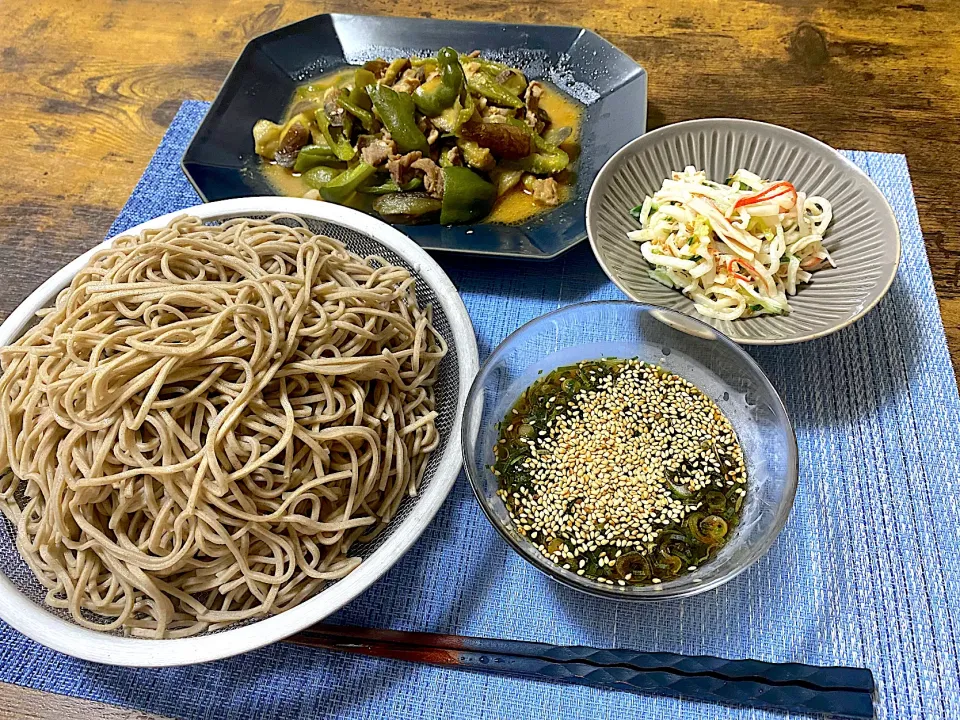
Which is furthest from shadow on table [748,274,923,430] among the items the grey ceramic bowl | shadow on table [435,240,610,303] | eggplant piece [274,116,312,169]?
eggplant piece [274,116,312,169]

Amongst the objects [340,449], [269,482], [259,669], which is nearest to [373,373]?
[340,449]

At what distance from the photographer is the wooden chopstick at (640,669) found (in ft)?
4.13

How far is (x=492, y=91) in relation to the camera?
2311 mm

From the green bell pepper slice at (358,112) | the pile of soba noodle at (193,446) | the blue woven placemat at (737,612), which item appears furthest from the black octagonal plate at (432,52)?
the blue woven placemat at (737,612)

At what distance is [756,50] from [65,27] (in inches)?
121

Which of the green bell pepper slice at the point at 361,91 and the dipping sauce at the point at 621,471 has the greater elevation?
the green bell pepper slice at the point at 361,91

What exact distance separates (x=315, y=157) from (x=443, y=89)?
507 millimetres

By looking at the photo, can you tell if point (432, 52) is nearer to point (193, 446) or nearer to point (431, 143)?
point (431, 143)

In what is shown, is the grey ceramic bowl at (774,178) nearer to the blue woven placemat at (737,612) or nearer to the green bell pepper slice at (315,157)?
the blue woven placemat at (737,612)

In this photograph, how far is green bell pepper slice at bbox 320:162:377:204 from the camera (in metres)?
2.10

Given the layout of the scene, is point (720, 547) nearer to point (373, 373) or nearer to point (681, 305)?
point (681, 305)

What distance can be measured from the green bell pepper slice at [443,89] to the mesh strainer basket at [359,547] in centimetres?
68

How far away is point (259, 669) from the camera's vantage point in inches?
53.9

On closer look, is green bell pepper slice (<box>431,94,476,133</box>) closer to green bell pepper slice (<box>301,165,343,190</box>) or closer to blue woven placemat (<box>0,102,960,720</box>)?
green bell pepper slice (<box>301,165,343,190</box>)
